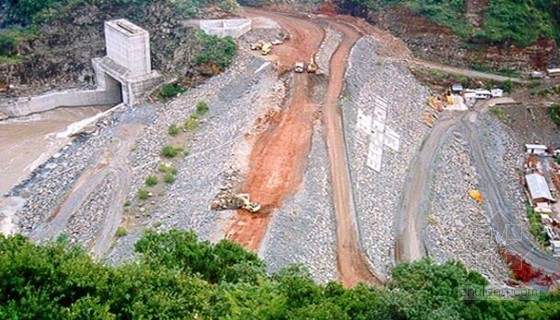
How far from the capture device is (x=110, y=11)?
2351 inches

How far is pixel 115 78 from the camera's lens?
52.6m

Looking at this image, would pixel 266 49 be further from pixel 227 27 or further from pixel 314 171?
pixel 314 171

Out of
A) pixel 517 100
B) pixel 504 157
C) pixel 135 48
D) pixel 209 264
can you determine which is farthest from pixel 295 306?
pixel 517 100

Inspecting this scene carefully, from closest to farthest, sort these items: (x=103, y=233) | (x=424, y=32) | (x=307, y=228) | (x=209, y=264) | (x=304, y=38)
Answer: (x=209, y=264) → (x=307, y=228) → (x=103, y=233) → (x=304, y=38) → (x=424, y=32)

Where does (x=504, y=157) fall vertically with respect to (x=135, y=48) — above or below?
below

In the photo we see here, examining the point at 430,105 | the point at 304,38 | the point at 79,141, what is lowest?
the point at 79,141

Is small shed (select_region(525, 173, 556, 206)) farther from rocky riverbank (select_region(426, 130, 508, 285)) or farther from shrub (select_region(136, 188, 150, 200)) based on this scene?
shrub (select_region(136, 188, 150, 200))

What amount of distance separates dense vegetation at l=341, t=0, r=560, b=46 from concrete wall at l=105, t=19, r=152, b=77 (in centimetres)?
2129

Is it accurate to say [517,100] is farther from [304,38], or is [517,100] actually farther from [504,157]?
[304,38]

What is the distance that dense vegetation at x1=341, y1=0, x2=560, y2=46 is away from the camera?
5603 centimetres

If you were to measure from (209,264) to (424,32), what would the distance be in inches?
1510

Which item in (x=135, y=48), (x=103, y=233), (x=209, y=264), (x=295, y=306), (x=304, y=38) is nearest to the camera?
(x=295, y=306)

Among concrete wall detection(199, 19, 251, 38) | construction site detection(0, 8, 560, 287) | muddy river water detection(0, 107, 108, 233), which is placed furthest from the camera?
concrete wall detection(199, 19, 251, 38)

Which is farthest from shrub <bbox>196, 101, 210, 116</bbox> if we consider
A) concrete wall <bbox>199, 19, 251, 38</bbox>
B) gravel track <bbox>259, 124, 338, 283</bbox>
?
gravel track <bbox>259, 124, 338, 283</bbox>
